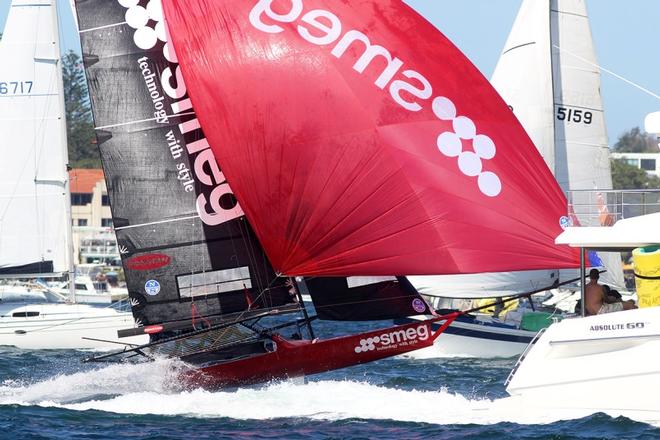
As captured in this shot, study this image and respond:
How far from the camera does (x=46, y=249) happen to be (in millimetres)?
27312

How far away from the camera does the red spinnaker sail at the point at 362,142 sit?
14352 mm

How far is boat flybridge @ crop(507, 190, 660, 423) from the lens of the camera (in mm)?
12719

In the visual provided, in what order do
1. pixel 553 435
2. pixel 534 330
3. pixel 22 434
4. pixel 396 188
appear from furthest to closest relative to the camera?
pixel 534 330, pixel 396 188, pixel 22 434, pixel 553 435

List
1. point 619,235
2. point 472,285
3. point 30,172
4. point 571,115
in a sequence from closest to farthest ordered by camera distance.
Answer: point 619,235
point 472,285
point 571,115
point 30,172

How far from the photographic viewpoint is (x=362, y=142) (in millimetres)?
14578

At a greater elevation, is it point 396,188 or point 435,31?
point 435,31

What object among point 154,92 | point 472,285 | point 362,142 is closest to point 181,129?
point 154,92

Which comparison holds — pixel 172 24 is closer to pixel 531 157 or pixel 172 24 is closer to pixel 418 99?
pixel 418 99

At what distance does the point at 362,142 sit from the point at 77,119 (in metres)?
83.2

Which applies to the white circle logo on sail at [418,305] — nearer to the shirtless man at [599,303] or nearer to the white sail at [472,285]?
the shirtless man at [599,303]

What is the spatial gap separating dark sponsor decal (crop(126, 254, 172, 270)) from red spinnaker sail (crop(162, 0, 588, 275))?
1.46 metres

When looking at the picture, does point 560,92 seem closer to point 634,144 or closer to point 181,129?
point 181,129

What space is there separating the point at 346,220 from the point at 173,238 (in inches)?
98.9

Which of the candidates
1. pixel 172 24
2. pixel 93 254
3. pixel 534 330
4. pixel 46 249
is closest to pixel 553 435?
pixel 172 24
